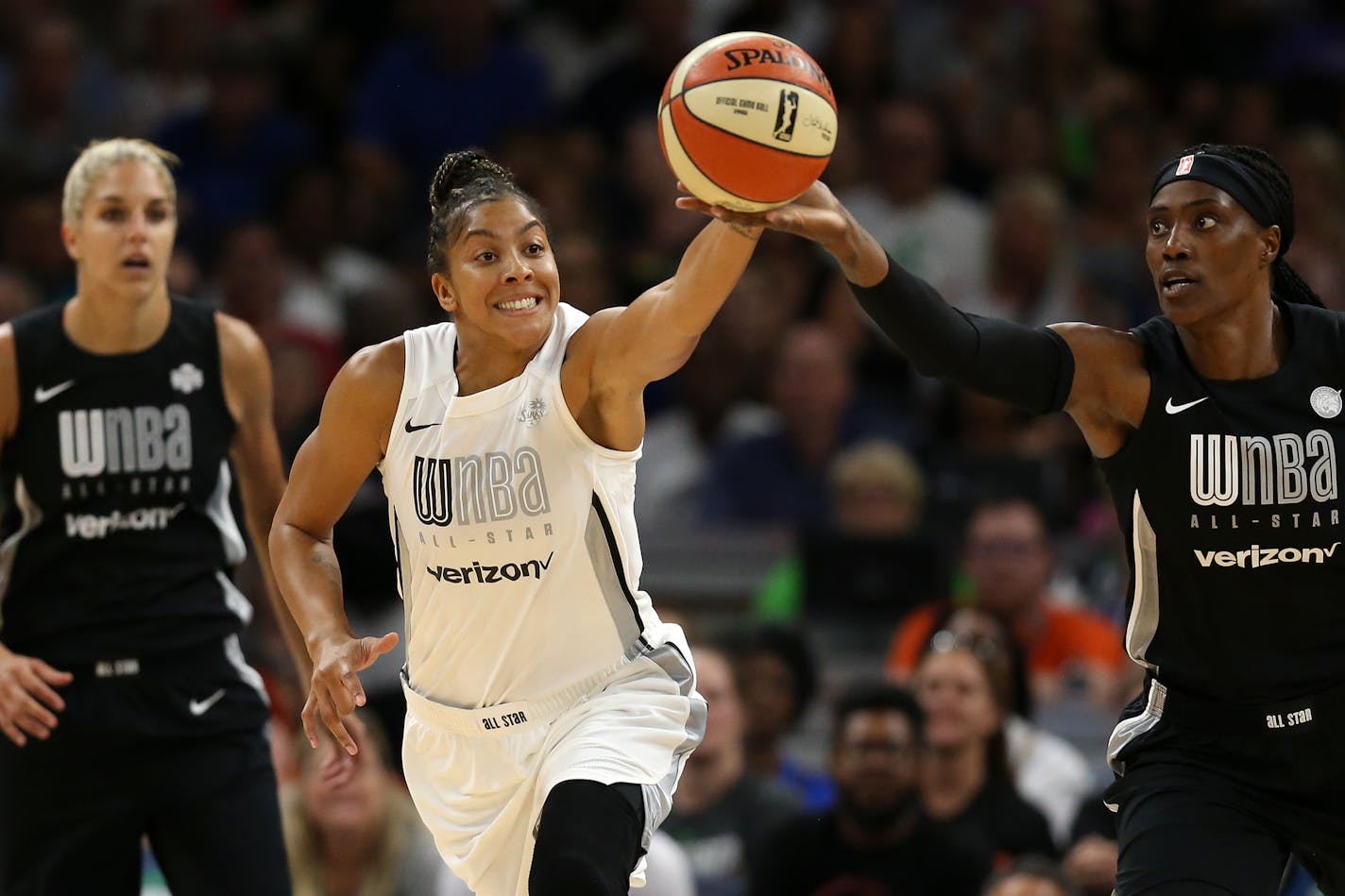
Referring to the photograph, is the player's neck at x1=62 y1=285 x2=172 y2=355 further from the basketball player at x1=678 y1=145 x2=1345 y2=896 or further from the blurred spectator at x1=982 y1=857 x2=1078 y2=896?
the blurred spectator at x1=982 y1=857 x2=1078 y2=896

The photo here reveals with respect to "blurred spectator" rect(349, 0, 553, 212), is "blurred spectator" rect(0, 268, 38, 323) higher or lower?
lower

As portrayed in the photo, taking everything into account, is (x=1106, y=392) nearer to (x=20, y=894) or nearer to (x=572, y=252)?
(x=20, y=894)

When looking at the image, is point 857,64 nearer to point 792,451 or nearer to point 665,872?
point 792,451

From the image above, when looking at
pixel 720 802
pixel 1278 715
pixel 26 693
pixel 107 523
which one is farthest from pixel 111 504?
pixel 1278 715

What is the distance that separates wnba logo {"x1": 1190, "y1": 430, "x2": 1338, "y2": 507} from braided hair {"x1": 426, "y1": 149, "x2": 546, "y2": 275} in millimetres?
1742

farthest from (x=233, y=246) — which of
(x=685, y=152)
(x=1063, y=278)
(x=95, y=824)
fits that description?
(x=685, y=152)

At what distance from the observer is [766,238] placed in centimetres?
1080

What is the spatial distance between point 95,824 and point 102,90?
7350 mm

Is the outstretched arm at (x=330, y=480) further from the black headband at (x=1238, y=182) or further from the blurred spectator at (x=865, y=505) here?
the blurred spectator at (x=865, y=505)

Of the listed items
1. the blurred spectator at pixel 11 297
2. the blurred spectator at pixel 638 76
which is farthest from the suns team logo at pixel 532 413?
the blurred spectator at pixel 638 76

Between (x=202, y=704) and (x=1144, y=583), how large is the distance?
2.63 metres

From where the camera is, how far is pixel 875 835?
7.07 m

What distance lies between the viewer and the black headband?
473cm

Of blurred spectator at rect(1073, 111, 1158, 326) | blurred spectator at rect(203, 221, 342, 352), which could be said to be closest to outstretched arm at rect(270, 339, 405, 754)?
blurred spectator at rect(203, 221, 342, 352)
